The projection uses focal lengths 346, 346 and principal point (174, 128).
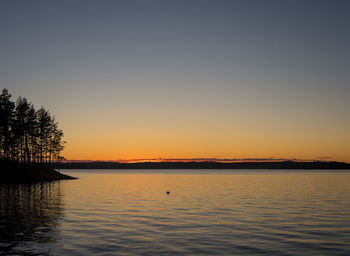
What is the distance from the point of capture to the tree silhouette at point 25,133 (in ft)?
307

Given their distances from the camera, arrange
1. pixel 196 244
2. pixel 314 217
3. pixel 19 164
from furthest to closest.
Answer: pixel 19 164, pixel 314 217, pixel 196 244

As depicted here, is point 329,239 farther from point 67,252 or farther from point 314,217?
point 67,252

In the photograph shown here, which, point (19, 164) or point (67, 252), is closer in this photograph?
point (67, 252)

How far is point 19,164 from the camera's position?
94.2 metres

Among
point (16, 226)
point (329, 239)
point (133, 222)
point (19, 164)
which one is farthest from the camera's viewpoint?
point (19, 164)

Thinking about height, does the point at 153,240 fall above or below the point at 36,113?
below

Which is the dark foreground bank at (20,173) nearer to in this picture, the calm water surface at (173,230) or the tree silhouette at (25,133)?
the tree silhouette at (25,133)

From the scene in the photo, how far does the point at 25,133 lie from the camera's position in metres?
103

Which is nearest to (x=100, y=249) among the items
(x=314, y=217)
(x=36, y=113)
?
(x=314, y=217)

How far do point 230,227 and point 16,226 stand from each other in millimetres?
18391

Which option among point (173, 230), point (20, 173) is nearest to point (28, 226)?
point (173, 230)

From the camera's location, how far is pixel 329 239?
2547 cm

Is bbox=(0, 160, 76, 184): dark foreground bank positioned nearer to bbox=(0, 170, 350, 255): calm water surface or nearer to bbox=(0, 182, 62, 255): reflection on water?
bbox=(0, 182, 62, 255): reflection on water

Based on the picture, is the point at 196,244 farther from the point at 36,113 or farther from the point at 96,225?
the point at 36,113
